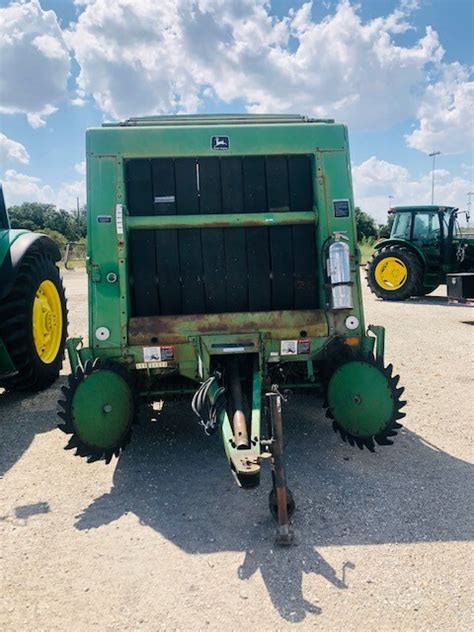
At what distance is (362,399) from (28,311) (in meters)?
3.36

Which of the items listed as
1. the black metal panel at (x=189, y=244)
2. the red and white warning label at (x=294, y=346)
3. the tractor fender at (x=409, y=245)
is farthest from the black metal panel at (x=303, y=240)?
the tractor fender at (x=409, y=245)

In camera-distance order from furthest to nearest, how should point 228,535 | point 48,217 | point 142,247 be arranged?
1. point 48,217
2. point 142,247
3. point 228,535

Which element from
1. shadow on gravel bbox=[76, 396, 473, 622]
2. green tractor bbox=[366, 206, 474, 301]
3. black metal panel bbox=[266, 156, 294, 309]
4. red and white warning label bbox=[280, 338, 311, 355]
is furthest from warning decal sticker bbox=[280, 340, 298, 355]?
green tractor bbox=[366, 206, 474, 301]

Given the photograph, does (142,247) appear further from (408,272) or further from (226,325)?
(408,272)

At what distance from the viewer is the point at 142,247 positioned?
3893mm

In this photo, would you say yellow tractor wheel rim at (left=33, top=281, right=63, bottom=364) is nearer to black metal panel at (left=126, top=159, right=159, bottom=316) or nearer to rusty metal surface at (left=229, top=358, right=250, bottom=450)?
black metal panel at (left=126, top=159, right=159, bottom=316)

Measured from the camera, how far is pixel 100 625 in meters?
2.35

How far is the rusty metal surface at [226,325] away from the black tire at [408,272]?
9.61m

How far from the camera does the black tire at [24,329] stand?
200 inches

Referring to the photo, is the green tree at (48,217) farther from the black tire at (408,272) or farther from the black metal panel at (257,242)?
the black metal panel at (257,242)

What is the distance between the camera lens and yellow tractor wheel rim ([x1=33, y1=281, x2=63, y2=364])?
5629 millimetres

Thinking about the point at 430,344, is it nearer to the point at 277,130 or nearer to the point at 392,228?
the point at 277,130

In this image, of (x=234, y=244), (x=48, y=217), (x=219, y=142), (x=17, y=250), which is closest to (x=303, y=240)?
(x=234, y=244)

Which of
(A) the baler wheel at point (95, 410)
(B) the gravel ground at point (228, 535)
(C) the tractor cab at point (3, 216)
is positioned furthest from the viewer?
(C) the tractor cab at point (3, 216)
